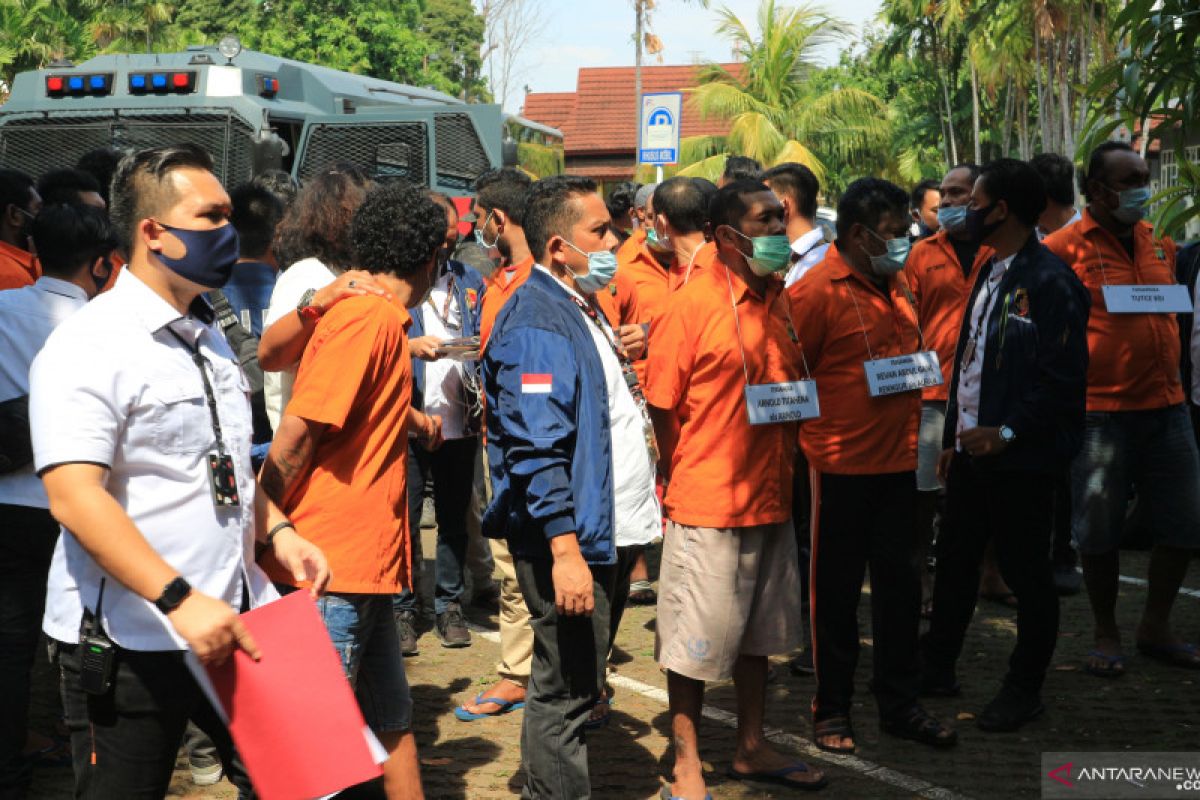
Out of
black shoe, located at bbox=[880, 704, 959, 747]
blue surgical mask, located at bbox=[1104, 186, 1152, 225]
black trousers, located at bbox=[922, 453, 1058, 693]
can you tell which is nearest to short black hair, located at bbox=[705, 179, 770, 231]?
black trousers, located at bbox=[922, 453, 1058, 693]

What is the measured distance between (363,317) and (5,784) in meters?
2.13

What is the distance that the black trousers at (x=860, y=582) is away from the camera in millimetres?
5438

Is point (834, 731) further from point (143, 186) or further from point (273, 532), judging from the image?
point (143, 186)

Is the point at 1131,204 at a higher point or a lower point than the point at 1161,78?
lower

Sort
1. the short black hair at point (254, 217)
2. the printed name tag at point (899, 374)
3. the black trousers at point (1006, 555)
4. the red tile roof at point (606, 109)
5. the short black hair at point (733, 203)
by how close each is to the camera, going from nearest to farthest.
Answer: the short black hair at point (733, 203), the printed name tag at point (899, 374), the black trousers at point (1006, 555), the short black hair at point (254, 217), the red tile roof at point (606, 109)

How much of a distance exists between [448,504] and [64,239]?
8.73 ft

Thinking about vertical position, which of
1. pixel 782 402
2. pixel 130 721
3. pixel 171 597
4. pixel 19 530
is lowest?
pixel 130 721

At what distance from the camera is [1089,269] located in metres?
6.30

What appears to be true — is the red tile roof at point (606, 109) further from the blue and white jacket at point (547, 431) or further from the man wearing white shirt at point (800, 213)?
the blue and white jacket at point (547, 431)

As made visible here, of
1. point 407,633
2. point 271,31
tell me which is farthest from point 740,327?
point 271,31

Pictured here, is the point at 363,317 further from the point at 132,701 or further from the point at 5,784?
the point at 5,784

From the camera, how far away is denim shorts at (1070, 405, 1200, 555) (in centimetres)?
626

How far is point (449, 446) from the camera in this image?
6.90m

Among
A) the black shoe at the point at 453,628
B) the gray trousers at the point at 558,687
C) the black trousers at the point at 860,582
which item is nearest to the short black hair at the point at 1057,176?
the black trousers at the point at 860,582
